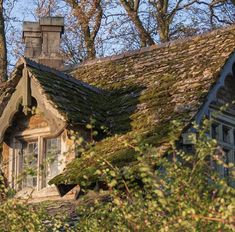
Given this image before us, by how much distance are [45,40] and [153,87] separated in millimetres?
4596

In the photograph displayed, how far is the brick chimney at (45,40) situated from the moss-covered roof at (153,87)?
4.81 ft

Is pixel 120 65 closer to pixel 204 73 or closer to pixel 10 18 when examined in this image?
pixel 204 73

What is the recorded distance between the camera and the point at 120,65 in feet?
44.5

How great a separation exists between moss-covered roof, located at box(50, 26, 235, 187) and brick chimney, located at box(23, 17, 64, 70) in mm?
1466

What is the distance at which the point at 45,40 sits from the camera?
15383mm

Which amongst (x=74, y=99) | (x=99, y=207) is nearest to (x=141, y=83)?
(x=74, y=99)

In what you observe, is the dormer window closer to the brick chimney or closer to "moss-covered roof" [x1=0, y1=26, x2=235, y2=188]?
"moss-covered roof" [x1=0, y1=26, x2=235, y2=188]

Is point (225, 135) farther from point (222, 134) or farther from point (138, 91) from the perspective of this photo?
point (138, 91)

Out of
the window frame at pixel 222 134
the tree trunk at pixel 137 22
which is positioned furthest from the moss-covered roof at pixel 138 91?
the tree trunk at pixel 137 22

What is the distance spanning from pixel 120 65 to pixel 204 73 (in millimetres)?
3020

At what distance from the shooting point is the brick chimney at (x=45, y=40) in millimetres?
15383

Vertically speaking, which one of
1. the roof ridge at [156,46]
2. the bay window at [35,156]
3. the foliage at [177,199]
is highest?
the roof ridge at [156,46]

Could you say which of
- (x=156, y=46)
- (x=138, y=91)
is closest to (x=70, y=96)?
(x=138, y=91)

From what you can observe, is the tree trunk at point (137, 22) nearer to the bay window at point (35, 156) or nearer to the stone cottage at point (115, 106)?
the stone cottage at point (115, 106)
